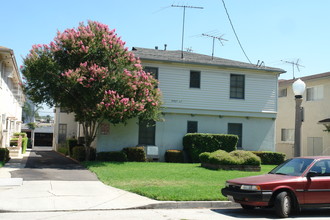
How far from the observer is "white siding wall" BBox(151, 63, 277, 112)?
2350cm

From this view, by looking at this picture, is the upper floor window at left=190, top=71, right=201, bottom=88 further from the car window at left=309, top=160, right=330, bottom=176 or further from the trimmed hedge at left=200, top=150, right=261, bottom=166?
the car window at left=309, top=160, right=330, bottom=176

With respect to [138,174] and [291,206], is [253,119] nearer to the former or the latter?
[138,174]

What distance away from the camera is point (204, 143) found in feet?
74.9

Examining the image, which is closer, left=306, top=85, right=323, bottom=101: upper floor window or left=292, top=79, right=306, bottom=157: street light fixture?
left=292, top=79, right=306, bottom=157: street light fixture

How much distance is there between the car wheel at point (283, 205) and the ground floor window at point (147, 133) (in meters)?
14.3

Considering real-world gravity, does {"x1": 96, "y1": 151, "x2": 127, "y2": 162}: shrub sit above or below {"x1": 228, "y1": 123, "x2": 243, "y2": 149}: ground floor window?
below

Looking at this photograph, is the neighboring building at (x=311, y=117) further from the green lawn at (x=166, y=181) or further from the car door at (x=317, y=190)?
the car door at (x=317, y=190)

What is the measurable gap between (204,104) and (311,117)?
10.3m

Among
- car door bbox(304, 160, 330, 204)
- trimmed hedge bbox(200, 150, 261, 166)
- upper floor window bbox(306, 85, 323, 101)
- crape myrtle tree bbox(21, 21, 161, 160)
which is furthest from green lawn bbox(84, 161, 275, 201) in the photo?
upper floor window bbox(306, 85, 323, 101)

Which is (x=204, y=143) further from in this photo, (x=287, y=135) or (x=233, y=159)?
(x=287, y=135)

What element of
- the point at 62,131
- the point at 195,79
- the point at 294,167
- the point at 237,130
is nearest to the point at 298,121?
the point at 294,167


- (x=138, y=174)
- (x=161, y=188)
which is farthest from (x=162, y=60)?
(x=161, y=188)

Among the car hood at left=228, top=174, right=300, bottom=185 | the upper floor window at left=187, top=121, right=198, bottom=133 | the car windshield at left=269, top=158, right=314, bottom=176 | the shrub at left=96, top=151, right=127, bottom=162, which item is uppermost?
the upper floor window at left=187, top=121, right=198, bottom=133

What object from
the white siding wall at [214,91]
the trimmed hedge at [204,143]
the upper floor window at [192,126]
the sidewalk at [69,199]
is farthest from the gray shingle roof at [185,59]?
the sidewalk at [69,199]
